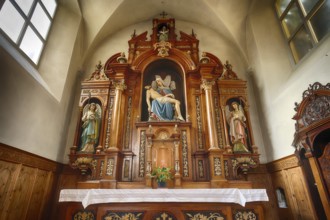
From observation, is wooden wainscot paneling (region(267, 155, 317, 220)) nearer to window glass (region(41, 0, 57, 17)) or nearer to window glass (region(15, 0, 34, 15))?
window glass (region(15, 0, 34, 15))

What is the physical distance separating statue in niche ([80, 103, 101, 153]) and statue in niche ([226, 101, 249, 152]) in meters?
3.95

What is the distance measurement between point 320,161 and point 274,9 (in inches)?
192

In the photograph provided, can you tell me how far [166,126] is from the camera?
583 centimetres

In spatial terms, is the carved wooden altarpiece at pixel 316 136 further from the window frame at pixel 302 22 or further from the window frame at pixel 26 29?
the window frame at pixel 26 29

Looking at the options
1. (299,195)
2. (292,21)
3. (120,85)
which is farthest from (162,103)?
(292,21)

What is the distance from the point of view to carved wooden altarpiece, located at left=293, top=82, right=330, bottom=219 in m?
3.84

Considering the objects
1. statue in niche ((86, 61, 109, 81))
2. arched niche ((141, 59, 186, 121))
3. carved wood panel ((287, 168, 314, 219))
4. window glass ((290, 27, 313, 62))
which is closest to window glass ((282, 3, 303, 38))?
window glass ((290, 27, 313, 62))

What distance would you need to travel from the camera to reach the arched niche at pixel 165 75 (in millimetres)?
6910

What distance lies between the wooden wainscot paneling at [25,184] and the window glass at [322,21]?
271 inches

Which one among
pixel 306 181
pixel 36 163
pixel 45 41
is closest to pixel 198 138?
pixel 306 181

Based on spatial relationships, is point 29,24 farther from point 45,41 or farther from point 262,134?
point 262,134

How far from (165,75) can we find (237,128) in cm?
318

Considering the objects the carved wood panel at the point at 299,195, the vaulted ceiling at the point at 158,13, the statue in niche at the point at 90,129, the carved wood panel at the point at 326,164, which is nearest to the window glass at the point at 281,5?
the vaulted ceiling at the point at 158,13

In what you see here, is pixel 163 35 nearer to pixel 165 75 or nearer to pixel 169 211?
pixel 165 75
